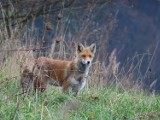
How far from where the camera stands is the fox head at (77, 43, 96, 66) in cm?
1110

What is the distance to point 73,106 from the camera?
6.93m

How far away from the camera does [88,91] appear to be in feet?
32.5

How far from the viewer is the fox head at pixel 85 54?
1110 centimetres

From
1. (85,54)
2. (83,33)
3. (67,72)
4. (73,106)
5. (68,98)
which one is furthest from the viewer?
(83,33)

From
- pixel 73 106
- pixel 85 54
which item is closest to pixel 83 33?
pixel 85 54

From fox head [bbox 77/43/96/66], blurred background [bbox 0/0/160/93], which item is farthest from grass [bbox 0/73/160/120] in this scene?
fox head [bbox 77/43/96/66]

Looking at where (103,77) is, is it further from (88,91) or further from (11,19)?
(11,19)

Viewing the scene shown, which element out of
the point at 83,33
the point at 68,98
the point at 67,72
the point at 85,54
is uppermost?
the point at 83,33

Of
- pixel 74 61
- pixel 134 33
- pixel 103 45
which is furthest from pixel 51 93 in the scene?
pixel 134 33

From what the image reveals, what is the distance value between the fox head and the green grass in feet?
5.50

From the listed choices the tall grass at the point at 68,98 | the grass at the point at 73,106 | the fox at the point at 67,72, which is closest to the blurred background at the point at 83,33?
the tall grass at the point at 68,98

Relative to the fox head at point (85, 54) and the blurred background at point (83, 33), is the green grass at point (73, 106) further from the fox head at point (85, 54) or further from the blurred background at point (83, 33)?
the fox head at point (85, 54)

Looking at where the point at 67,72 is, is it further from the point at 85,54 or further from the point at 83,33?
the point at 83,33

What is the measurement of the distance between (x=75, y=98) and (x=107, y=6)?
7.04 m
